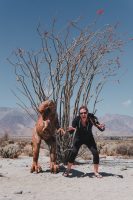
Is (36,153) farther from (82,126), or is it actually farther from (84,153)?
(84,153)

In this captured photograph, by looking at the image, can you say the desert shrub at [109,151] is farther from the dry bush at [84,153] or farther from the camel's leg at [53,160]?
the camel's leg at [53,160]

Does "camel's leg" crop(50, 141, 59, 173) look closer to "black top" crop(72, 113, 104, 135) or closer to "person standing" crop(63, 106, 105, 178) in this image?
"person standing" crop(63, 106, 105, 178)

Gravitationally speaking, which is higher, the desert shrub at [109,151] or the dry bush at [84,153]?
the desert shrub at [109,151]

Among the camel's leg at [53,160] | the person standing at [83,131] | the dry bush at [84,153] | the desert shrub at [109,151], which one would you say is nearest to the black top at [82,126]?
the person standing at [83,131]

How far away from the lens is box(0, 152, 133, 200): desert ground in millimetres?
6488

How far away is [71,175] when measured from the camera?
28.7 feet

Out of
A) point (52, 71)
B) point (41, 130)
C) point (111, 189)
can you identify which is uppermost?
point (52, 71)

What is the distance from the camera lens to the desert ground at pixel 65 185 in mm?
6488

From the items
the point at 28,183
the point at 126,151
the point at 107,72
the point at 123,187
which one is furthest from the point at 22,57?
the point at 126,151

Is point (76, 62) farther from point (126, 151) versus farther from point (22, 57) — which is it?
point (126, 151)

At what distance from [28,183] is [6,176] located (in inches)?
41.0

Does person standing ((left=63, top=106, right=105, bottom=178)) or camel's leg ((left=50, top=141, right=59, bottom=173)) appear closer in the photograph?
person standing ((left=63, top=106, right=105, bottom=178))

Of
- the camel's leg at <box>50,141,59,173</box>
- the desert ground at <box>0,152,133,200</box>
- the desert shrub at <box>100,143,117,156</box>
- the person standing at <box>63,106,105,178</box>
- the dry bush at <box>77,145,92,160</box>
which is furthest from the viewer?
the desert shrub at <box>100,143,117,156</box>

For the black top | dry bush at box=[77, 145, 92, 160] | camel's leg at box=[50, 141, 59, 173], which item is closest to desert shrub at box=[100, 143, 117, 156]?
dry bush at box=[77, 145, 92, 160]
